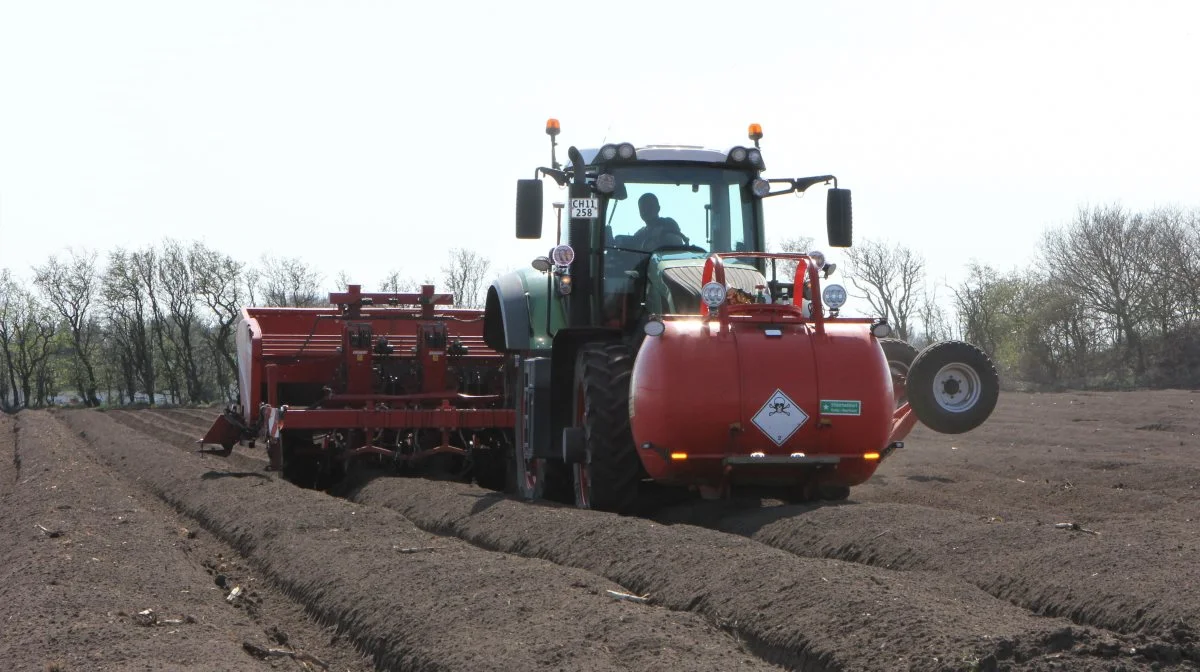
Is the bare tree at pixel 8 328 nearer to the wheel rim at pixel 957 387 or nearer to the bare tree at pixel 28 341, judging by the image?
the bare tree at pixel 28 341

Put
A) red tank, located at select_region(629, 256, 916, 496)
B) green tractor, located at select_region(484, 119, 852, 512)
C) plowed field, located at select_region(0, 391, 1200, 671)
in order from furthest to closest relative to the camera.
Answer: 1. green tractor, located at select_region(484, 119, 852, 512)
2. red tank, located at select_region(629, 256, 916, 496)
3. plowed field, located at select_region(0, 391, 1200, 671)

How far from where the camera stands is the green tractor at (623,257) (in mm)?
9508

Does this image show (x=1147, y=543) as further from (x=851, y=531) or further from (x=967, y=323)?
(x=967, y=323)

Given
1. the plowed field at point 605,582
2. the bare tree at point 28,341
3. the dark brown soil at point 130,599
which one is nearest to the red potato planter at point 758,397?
the plowed field at point 605,582

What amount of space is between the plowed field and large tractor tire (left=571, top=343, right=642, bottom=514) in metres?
0.45

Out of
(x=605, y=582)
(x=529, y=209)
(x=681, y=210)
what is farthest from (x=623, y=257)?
(x=605, y=582)

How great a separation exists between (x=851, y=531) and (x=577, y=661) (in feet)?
10.6

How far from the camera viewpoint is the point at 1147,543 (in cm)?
689

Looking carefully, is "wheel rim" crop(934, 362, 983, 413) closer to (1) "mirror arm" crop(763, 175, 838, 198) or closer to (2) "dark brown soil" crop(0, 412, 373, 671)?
(1) "mirror arm" crop(763, 175, 838, 198)

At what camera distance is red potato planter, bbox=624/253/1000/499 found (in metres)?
8.63

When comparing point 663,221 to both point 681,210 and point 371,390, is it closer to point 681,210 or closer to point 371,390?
point 681,210

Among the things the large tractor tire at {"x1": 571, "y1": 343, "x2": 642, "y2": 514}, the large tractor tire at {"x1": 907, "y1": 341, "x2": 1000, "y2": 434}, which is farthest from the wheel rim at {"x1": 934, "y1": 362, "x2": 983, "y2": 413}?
the large tractor tire at {"x1": 571, "y1": 343, "x2": 642, "y2": 514}

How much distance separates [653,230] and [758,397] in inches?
80.0

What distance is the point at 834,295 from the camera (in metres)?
9.05
